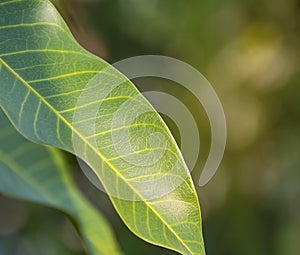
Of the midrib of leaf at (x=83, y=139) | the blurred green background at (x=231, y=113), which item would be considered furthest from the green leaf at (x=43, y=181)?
the blurred green background at (x=231, y=113)

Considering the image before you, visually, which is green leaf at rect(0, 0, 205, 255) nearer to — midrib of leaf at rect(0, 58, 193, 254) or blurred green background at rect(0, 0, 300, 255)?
midrib of leaf at rect(0, 58, 193, 254)

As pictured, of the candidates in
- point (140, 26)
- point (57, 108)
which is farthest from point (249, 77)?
point (57, 108)

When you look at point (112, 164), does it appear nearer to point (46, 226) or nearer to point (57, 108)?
point (57, 108)

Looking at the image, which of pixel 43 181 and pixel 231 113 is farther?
pixel 231 113

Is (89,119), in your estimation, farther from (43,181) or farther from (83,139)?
(43,181)

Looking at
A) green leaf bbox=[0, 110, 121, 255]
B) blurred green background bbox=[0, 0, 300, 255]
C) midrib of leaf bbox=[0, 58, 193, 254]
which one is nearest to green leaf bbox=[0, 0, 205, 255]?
midrib of leaf bbox=[0, 58, 193, 254]

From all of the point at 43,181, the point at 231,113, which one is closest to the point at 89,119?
the point at 43,181
